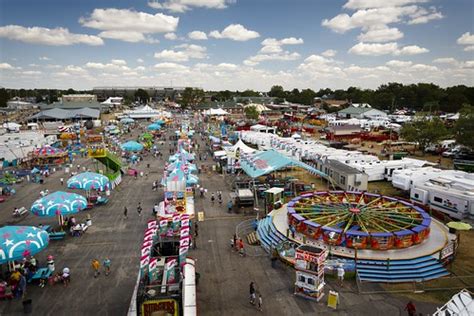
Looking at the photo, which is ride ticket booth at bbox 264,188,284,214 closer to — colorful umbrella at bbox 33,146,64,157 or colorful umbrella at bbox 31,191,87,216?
colorful umbrella at bbox 31,191,87,216

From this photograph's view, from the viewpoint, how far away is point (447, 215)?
23.3 meters

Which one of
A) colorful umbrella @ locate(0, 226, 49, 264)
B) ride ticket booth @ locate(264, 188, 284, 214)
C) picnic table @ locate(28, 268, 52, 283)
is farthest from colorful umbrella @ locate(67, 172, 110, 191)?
ride ticket booth @ locate(264, 188, 284, 214)

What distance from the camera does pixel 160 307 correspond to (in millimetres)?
10789

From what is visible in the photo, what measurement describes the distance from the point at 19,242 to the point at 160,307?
27.9ft

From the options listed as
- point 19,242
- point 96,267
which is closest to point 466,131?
point 96,267

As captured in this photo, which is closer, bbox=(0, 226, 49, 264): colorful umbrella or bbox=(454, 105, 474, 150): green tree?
bbox=(0, 226, 49, 264): colorful umbrella

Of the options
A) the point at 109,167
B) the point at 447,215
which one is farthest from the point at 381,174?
the point at 109,167

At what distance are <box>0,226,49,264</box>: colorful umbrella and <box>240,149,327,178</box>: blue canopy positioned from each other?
15.9 m

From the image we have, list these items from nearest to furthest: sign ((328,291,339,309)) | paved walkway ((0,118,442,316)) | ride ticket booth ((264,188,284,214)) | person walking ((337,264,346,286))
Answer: sign ((328,291,339,309)), paved walkway ((0,118,442,316)), person walking ((337,264,346,286)), ride ticket booth ((264,188,284,214))

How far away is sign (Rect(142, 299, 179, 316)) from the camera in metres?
10.7

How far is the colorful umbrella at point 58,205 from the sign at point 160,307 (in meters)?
11.8

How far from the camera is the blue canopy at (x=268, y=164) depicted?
27672 mm

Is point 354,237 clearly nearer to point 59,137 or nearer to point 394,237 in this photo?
point 394,237

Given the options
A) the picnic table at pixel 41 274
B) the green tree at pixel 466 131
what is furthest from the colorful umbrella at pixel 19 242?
the green tree at pixel 466 131
